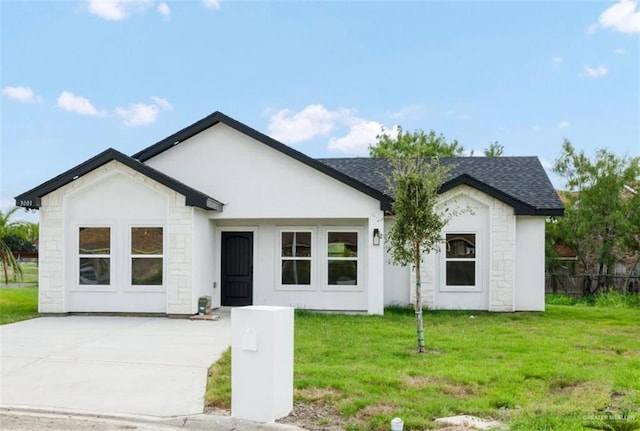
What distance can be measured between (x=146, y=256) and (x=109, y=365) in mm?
6603

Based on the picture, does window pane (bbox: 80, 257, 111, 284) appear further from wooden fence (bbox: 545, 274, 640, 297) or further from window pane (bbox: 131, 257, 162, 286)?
wooden fence (bbox: 545, 274, 640, 297)

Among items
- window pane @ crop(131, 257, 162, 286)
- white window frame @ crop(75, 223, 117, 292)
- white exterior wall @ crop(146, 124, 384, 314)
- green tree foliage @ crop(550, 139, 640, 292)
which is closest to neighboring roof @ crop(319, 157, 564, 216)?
white exterior wall @ crop(146, 124, 384, 314)

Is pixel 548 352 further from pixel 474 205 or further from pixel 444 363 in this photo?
pixel 474 205

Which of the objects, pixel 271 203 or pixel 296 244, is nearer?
pixel 271 203

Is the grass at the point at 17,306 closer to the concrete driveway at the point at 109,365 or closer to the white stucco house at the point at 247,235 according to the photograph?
the white stucco house at the point at 247,235

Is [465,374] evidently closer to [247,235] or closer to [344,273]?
[344,273]

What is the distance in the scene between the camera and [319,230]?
17.2m

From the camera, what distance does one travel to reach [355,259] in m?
17.0

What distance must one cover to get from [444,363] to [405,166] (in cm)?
397

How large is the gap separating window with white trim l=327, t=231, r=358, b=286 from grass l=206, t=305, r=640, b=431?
3273 mm

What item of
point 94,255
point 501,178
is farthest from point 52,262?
point 501,178

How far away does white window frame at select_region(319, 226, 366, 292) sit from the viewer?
55.6ft

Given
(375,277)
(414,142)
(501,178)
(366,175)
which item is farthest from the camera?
(414,142)

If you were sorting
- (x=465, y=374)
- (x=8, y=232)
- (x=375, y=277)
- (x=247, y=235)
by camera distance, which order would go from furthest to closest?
(x=8, y=232)
(x=247, y=235)
(x=375, y=277)
(x=465, y=374)
